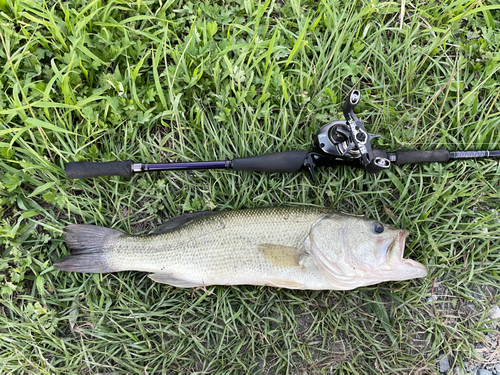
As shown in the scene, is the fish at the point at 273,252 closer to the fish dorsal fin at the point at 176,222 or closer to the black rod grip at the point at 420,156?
the fish dorsal fin at the point at 176,222

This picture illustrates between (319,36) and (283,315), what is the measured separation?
2.78 meters

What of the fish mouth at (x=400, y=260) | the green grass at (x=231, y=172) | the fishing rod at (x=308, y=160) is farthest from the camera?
the green grass at (x=231, y=172)

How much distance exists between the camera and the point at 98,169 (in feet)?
9.14

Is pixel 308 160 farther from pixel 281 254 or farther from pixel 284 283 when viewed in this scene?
pixel 284 283

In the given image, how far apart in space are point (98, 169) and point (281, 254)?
175cm

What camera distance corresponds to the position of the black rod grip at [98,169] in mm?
2766

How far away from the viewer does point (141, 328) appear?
2.90 m

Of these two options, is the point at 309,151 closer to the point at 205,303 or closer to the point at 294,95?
the point at 294,95

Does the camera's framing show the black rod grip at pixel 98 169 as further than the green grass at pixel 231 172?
No

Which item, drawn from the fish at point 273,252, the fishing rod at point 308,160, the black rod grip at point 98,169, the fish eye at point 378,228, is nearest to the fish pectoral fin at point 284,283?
the fish at point 273,252

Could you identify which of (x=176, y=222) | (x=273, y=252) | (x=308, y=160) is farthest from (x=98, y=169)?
(x=308, y=160)

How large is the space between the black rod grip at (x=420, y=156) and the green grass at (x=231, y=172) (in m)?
0.17

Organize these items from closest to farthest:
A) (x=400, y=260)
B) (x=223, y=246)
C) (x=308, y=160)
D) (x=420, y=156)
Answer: (x=400, y=260)
(x=223, y=246)
(x=308, y=160)
(x=420, y=156)

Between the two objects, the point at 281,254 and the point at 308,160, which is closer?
the point at 281,254
